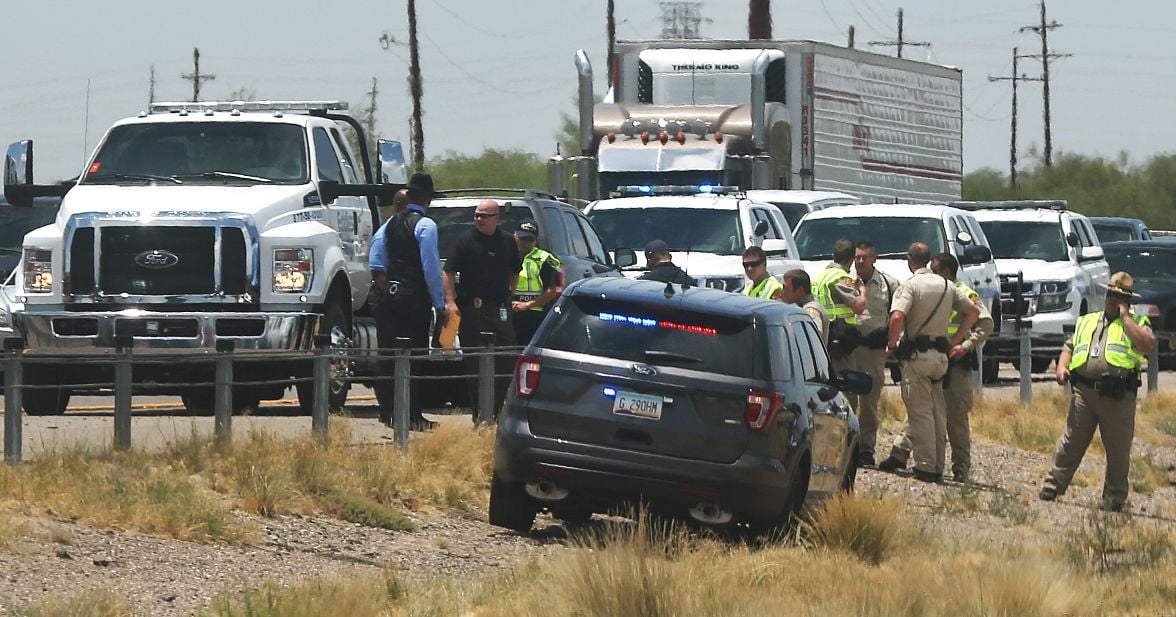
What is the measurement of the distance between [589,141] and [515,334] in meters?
11.9

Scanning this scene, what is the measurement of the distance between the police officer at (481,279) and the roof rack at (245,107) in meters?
3.10

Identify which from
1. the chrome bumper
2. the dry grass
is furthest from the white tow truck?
the dry grass

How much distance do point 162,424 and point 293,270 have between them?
153cm

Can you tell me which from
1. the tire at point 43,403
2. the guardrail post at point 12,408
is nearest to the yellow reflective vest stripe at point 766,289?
the tire at point 43,403

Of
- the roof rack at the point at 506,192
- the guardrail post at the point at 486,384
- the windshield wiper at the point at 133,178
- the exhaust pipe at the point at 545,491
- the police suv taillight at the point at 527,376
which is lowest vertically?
the exhaust pipe at the point at 545,491

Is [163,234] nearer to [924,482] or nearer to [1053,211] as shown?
[924,482]

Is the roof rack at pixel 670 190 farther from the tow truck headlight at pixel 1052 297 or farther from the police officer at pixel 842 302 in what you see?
the police officer at pixel 842 302

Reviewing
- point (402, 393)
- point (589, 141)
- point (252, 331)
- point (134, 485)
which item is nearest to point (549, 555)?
point (134, 485)

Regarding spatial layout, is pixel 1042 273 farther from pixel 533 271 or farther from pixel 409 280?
pixel 409 280

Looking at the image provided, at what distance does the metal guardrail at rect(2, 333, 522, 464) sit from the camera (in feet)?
42.4

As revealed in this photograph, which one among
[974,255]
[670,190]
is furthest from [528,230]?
[670,190]

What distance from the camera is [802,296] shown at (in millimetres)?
16375

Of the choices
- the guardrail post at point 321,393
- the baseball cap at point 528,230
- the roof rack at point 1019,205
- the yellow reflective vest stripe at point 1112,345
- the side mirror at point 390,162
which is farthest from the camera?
the roof rack at point 1019,205

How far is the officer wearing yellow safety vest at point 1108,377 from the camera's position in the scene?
15.9 metres
